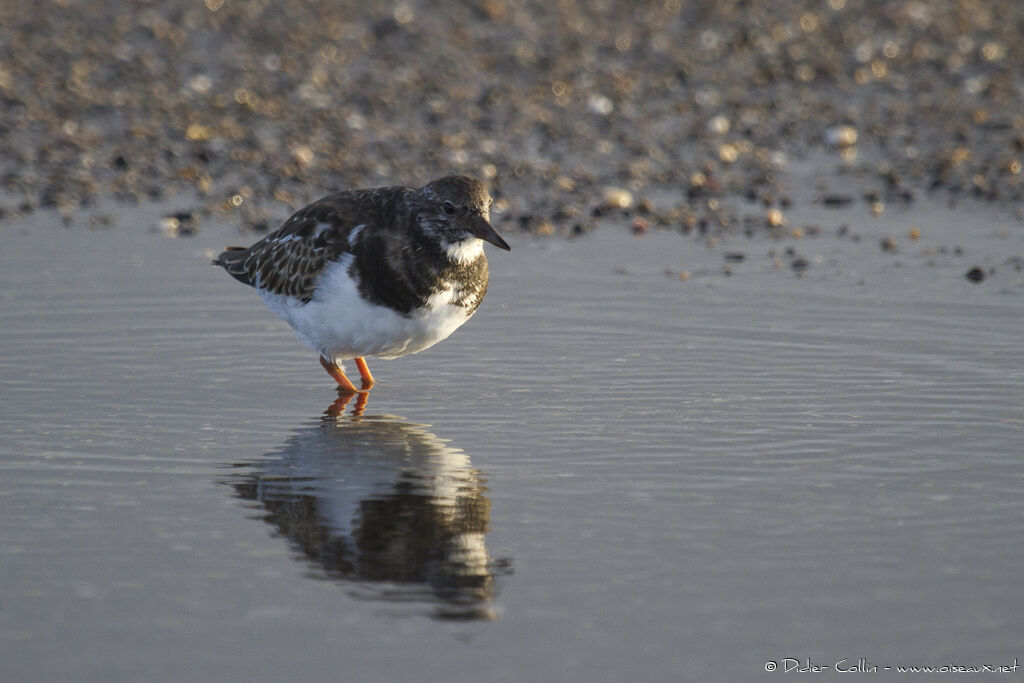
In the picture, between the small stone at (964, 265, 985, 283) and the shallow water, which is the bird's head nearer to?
the shallow water

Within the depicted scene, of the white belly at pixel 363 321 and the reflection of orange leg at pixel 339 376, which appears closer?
the white belly at pixel 363 321

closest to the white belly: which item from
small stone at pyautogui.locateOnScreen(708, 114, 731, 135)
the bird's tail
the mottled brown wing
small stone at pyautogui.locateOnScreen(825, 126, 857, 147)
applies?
the mottled brown wing

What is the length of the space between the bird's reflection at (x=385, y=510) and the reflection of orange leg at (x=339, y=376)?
61 cm

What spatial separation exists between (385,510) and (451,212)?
244 centimetres

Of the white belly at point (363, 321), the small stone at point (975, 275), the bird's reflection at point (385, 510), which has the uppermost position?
the small stone at point (975, 275)

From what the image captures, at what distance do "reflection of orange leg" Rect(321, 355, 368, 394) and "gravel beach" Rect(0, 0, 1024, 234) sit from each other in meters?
4.12

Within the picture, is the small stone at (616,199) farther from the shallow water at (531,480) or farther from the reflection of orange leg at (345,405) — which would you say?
the reflection of orange leg at (345,405)

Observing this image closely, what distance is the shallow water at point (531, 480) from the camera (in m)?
5.31

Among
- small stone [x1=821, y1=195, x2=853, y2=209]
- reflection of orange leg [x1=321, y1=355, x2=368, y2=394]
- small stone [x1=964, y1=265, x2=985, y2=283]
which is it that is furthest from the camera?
small stone [x1=821, y1=195, x2=853, y2=209]

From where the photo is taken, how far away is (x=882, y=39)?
781 inches

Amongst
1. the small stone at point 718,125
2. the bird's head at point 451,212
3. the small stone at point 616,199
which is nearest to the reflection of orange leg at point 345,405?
the bird's head at point 451,212

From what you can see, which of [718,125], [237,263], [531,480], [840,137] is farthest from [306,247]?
[840,137]

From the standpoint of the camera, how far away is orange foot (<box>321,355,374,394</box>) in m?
8.99

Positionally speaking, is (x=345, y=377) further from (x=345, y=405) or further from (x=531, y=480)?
(x=531, y=480)
